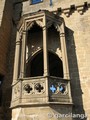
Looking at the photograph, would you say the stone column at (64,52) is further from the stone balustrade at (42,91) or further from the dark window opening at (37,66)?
the dark window opening at (37,66)

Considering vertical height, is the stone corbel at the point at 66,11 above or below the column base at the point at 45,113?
above

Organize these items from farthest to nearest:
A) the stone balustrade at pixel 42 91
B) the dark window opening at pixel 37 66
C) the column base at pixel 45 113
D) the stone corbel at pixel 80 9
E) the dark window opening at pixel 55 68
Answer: the dark window opening at pixel 55 68 → the dark window opening at pixel 37 66 → the stone corbel at pixel 80 9 → the stone balustrade at pixel 42 91 → the column base at pixel 45 113

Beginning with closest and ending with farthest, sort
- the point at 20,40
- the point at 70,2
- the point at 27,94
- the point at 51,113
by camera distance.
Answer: the point at 51,113, the point at 27,94, the point at 20,40, the point at 70,2

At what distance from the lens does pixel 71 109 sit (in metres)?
6.66

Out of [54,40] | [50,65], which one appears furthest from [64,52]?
[50,65]

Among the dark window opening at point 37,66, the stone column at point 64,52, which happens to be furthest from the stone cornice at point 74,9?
the dark window opening at point 37,66

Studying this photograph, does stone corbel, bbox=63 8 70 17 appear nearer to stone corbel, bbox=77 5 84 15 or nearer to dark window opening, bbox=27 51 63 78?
stone corbel, bbox=77 5 84 15

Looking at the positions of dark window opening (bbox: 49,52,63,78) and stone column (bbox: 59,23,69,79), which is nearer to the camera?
stone column (bbox: 59,23,69,79)

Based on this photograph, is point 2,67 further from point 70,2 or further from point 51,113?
point 70,2

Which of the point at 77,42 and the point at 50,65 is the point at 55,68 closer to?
the point at 50,65

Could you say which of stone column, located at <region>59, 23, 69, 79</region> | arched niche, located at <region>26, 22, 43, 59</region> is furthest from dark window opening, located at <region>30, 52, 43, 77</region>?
stone column, located at <region>59, 23, 69, 79</region>

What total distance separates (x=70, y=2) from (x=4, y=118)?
5859 millimetres

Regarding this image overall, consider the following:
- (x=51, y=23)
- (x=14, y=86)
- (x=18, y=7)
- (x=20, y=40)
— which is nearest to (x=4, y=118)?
(x=14, y=86)

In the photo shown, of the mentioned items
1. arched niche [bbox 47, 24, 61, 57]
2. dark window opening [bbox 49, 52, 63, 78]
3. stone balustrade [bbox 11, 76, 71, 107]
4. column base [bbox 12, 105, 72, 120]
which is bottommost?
column base [bbox 12, 105, 72, 120]
